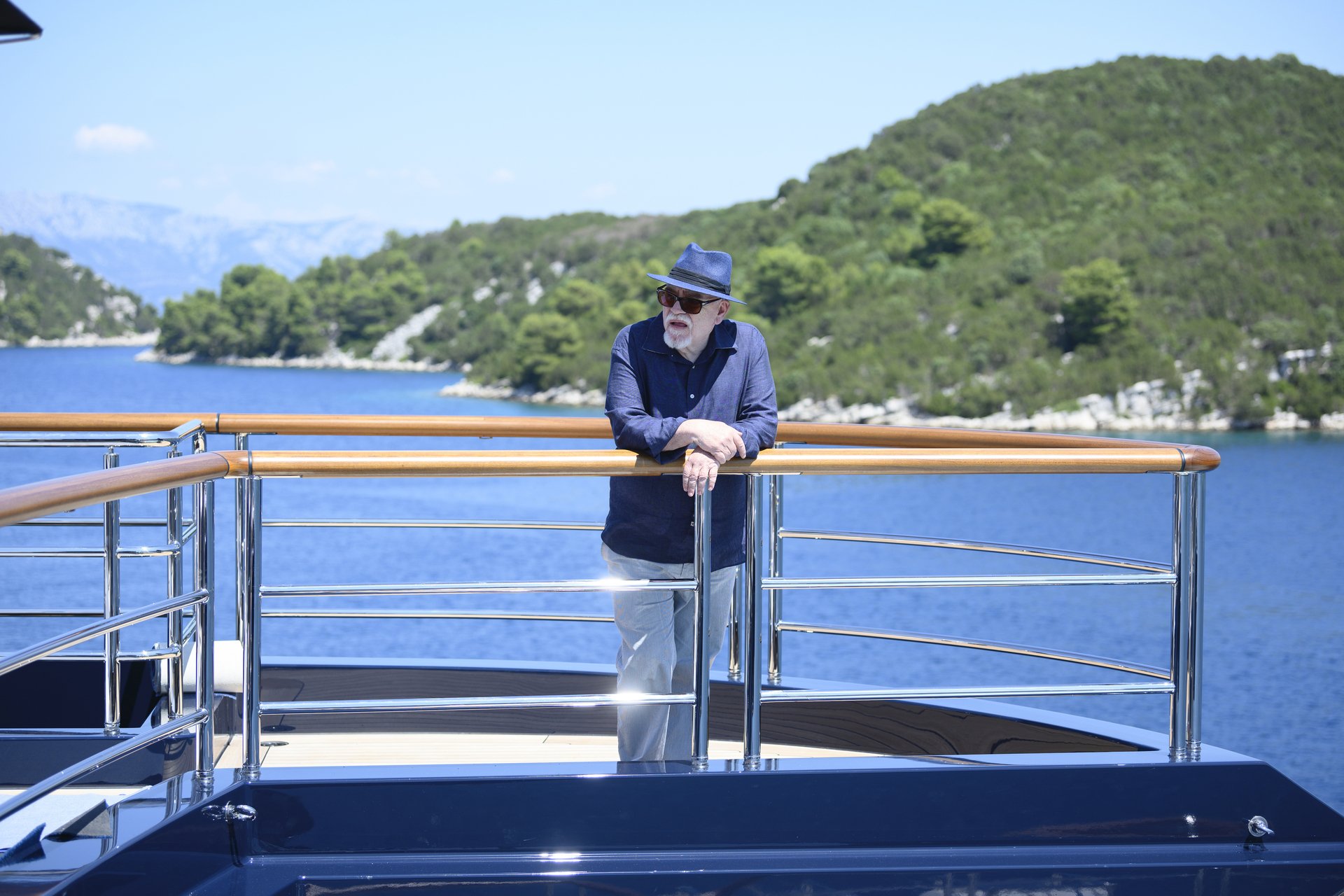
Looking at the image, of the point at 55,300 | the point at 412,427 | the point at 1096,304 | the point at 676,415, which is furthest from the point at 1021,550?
the point at 55,300

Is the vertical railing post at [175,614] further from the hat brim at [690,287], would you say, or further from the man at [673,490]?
the hat brim at [690,287]

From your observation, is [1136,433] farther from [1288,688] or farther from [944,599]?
[1288,688]

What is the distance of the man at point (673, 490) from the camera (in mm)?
2453

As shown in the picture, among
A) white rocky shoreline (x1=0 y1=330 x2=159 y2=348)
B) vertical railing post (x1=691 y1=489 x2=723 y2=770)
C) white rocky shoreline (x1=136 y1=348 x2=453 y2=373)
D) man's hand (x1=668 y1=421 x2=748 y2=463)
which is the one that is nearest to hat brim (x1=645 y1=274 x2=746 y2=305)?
man's hand (x1=668 y1=421 x2=748 y2=463)

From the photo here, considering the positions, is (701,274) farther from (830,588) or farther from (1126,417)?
(1126,417)

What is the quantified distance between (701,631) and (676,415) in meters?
0.51

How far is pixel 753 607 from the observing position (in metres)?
2.29

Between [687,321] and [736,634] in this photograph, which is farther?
[736,634]

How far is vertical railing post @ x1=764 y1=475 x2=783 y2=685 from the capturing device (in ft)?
10.1

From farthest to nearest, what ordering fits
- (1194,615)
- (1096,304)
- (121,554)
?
1. (1096,304)
2. (121,554)
3. (1194,615)

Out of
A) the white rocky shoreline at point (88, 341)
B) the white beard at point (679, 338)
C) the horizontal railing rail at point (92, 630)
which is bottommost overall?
the horizontal railing rail at point (92, 630)

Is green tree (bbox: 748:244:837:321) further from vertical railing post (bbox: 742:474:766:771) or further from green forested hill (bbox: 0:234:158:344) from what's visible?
green forested hill (bbox: 0:234:158:344)

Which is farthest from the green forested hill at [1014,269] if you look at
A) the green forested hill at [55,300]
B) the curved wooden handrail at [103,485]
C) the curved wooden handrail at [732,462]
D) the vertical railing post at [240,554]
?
the curved wooden handrail at [103,485]

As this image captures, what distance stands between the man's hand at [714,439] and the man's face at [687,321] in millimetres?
312
